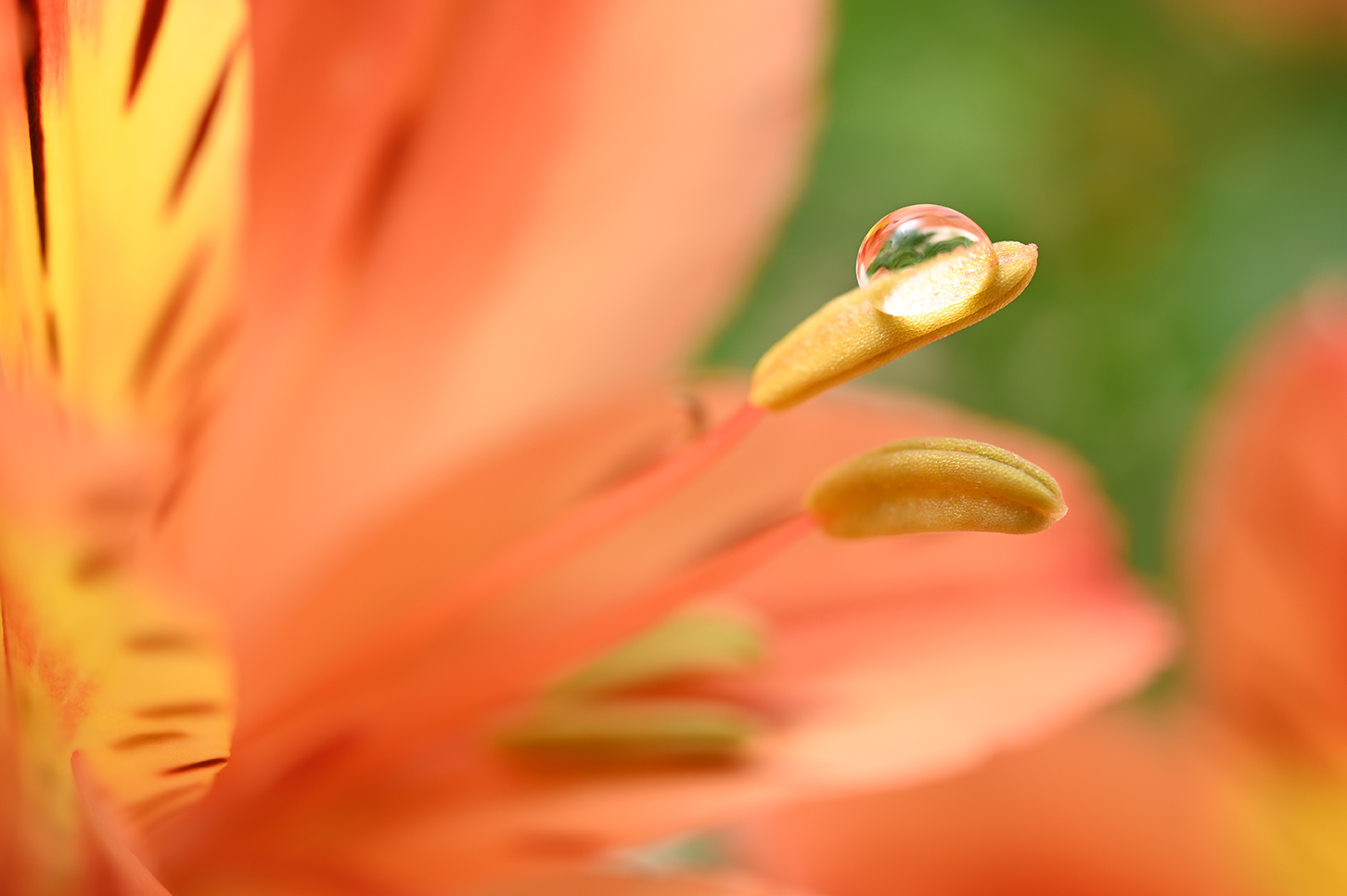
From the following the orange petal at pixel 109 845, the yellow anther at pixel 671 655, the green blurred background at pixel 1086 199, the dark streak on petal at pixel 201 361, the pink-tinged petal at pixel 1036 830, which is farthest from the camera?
the green blurred background at pixel 1086 199

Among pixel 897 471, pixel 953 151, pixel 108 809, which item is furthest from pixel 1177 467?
pixel 108 809

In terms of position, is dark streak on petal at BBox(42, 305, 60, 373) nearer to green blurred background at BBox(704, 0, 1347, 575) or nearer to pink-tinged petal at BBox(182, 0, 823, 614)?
pink-tinged petal at BBox(182, 0, 823, 614)

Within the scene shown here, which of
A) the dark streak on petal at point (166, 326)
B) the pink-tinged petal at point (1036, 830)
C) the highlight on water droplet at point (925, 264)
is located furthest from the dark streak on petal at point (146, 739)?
the pink-tinged petal at point (1036, 830)

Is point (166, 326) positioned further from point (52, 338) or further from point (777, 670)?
point (777, 670)

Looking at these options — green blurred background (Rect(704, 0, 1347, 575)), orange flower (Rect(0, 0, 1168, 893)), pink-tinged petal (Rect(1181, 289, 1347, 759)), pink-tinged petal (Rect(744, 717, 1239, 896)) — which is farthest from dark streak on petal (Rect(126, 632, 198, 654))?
green blurred background (Rect(704, 0, 1347, 575))

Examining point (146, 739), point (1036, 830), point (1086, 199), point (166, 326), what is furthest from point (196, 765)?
point (1086, 199)

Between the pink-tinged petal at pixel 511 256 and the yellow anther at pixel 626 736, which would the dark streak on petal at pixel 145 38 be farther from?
the yellow anther at pixel 626 736
